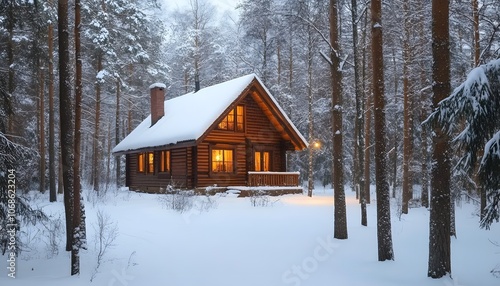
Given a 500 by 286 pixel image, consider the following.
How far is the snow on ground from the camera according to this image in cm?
700

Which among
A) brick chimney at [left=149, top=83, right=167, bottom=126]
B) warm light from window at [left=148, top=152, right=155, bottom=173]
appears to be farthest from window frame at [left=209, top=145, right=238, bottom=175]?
brick chimney at [left=149, top=83, right=167, bottom=126]

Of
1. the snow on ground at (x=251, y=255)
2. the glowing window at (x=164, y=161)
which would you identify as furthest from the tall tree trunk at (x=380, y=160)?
the glowing window at (x=164, y=161)

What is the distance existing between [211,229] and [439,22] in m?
7.63

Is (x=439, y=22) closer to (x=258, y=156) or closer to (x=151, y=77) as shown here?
(x=258, y=156)

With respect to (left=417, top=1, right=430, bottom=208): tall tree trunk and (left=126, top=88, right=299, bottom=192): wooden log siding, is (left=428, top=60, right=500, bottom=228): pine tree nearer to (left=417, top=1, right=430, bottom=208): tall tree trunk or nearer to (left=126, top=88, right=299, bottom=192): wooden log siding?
(left=417, top=1, right=430, bottom=208): tall tree trunk

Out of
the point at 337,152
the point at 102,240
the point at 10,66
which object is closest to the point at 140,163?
the point at 10,66

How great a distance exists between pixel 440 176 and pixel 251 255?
13.7 feet

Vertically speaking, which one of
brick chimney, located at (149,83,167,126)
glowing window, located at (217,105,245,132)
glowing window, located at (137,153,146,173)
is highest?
brick chimney, located at (149,83,167,126)

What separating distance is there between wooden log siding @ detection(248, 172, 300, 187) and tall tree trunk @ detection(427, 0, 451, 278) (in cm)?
1634

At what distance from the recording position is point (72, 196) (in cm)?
768

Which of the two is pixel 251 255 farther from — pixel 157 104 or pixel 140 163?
pixel 140 163

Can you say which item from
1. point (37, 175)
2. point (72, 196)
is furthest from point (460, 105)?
point (37, 175)

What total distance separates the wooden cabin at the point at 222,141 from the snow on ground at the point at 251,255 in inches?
345

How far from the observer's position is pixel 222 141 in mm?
23031
